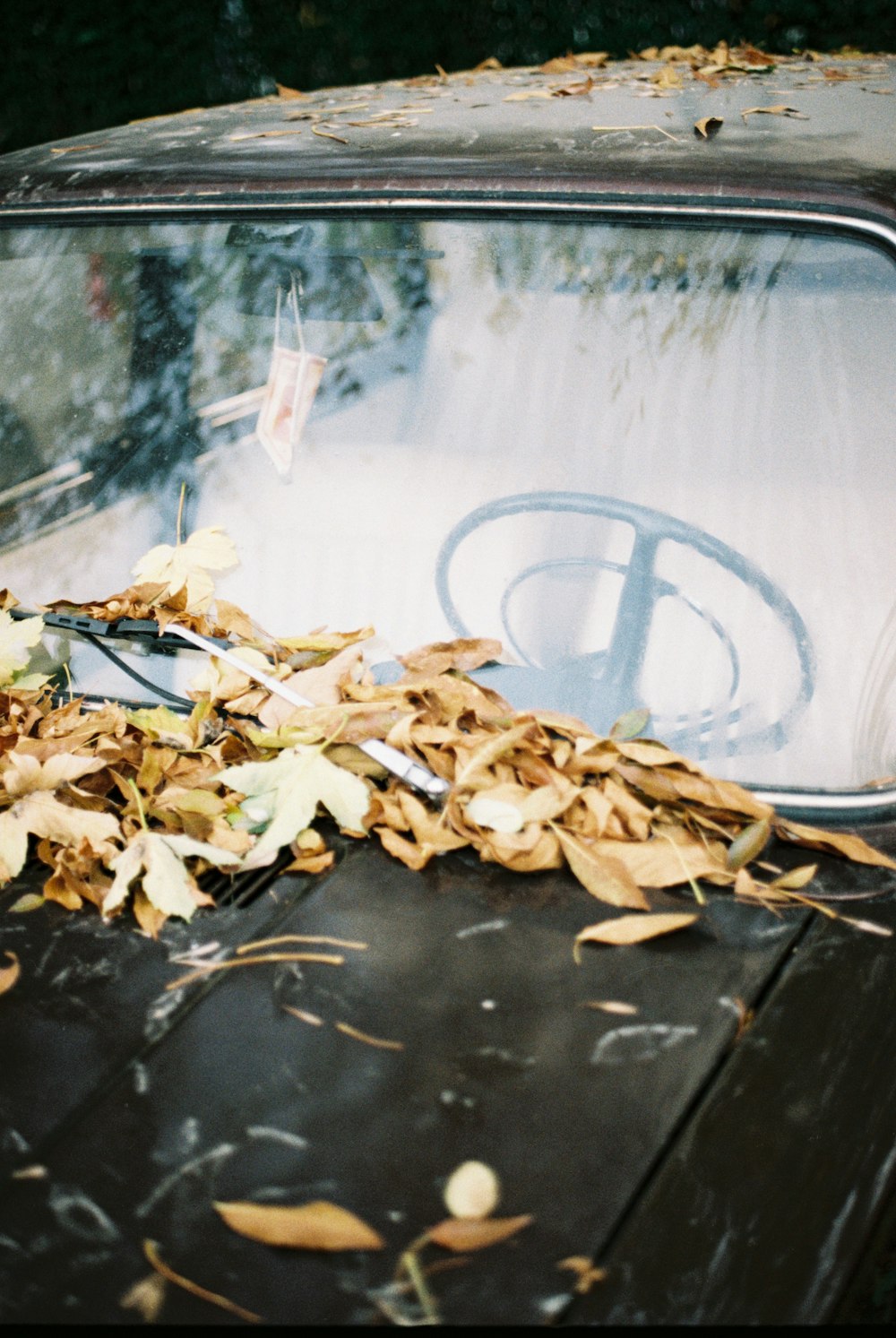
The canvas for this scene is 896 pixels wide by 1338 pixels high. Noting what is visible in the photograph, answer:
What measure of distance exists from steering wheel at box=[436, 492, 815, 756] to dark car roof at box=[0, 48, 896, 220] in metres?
0.45

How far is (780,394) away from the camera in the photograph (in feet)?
4.89

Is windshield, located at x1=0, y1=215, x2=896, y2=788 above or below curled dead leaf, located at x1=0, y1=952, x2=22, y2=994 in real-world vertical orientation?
above

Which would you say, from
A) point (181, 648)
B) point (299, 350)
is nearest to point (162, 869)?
point (181, 648)

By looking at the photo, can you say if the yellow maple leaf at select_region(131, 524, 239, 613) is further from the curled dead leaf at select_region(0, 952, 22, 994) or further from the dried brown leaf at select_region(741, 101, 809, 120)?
the dried brown leaf at select_region(741, 101, 809, 120)

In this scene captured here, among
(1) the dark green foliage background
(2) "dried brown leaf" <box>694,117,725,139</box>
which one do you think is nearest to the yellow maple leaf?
→ (2) "dried brown leaf" <box>694,117,725,139</box>

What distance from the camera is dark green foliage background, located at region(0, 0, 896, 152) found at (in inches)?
275

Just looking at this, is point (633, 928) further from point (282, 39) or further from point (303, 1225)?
point (282, 39)

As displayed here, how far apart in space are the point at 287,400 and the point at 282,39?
7044 millimetres

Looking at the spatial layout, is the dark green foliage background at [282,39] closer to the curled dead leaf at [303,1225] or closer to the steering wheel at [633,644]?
the steering wheel at [633,644]

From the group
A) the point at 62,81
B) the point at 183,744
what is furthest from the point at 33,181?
the point at 62,81

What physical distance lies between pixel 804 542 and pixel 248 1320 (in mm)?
1060

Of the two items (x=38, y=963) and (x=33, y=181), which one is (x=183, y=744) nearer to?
(x=38, y=963)

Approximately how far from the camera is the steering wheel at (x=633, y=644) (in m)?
1.41

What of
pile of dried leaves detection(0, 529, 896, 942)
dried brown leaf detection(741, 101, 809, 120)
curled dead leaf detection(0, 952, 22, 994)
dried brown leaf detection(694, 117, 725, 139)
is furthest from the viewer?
dried brown leaf detection(741, 101, 809, 120)
